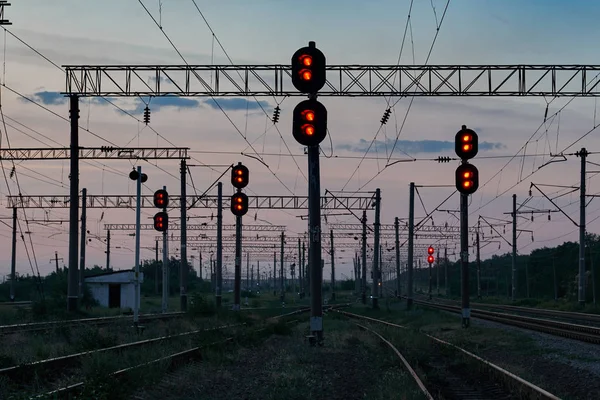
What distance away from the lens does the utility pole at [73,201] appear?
38719 mm

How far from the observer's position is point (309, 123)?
730 inches

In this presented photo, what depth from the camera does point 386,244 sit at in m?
128

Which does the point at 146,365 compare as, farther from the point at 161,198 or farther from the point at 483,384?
the point at 161,198

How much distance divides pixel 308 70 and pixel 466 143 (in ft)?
30.1

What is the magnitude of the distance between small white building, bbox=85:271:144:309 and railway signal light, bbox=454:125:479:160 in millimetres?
55331

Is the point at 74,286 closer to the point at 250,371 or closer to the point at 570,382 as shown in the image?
the point at 250,371

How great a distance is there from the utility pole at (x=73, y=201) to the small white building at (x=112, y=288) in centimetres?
3764

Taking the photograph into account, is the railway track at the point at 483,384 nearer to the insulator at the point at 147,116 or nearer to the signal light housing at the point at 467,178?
the signal light housing at the point at 467,178

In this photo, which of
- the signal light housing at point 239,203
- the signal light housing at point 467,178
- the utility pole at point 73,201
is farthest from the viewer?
the utility pole at point 73,201

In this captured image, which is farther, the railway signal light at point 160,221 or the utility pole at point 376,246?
the utility pole at point 376,246

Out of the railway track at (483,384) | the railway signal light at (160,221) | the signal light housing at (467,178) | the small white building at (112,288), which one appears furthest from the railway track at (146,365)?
the small white building at (112,288)

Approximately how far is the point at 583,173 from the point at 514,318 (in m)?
17.2

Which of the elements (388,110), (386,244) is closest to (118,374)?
(388,110)

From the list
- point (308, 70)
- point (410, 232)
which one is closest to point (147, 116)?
point (308, 70)
